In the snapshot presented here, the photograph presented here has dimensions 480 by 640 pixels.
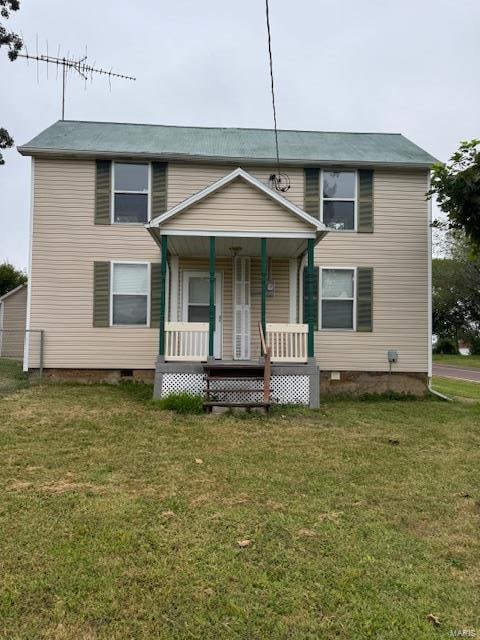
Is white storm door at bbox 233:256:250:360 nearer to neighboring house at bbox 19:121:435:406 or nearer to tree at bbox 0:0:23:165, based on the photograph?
neighboring house at bbox 19:121:435:406

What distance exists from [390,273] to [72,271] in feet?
23.5

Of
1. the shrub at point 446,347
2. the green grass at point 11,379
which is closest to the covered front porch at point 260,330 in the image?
the green grass at point 11,379

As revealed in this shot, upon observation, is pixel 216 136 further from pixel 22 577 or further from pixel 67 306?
pixel 22 577

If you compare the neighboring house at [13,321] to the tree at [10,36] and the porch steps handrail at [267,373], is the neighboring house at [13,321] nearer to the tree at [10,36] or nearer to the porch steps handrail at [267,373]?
the tree at [10,36]

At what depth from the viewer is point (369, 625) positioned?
2264 mm

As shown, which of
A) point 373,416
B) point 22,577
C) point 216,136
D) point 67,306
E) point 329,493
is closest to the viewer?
point 22,577

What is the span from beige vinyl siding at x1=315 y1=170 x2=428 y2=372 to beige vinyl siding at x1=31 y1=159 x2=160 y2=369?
4298 millimetres

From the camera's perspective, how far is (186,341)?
8.32 metres

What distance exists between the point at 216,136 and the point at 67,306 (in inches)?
227

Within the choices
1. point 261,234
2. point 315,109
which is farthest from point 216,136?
point 315,109

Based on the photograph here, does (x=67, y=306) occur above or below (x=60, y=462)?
above

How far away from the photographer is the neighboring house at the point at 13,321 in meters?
18.0

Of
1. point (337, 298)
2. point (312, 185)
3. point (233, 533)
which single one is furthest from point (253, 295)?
point (233, 533)

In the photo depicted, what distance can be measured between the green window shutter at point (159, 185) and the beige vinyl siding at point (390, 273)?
3.69 metres
